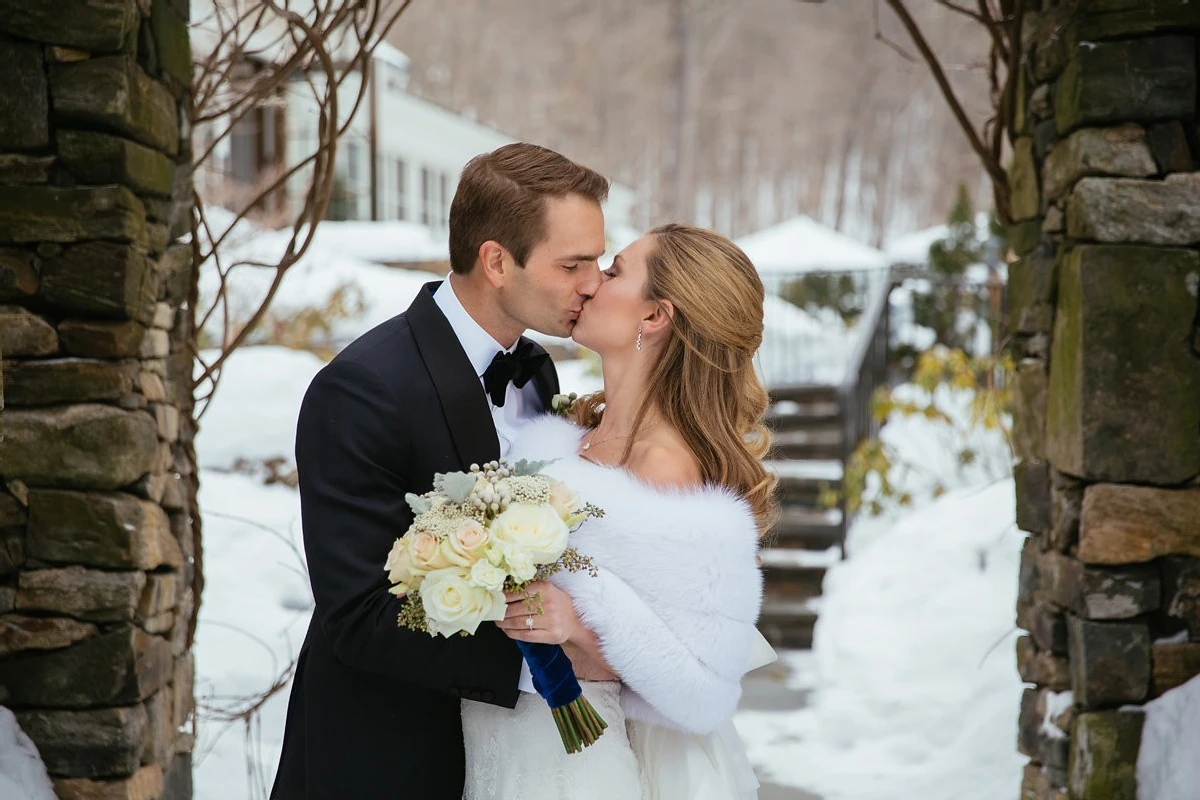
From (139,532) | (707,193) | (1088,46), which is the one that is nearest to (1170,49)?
(1088,46)

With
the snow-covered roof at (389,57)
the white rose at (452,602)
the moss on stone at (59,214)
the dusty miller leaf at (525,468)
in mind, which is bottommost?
the white rose at (452,602)

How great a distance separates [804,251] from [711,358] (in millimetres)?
13339

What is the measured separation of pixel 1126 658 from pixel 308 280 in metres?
9.99

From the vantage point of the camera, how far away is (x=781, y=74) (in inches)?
1492

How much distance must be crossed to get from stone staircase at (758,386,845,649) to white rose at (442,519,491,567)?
5.31 m

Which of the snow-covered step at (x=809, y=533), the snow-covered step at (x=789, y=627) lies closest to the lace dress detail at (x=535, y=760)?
the snow-covered step at (x=789, y=627)

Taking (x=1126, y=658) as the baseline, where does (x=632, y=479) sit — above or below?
above

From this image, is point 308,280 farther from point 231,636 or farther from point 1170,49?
point 1170,49

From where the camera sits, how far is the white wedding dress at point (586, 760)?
94.2 inches

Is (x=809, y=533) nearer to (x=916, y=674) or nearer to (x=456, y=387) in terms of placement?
(x=916, y=674)

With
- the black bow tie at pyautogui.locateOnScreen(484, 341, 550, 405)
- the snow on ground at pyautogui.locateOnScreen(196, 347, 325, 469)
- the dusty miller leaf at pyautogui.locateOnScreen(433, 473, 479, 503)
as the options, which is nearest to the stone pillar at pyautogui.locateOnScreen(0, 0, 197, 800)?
the black bow tie at pyautogui.locateOnScreen(484, 341, 550, 405)

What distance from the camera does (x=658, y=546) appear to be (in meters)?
2.42

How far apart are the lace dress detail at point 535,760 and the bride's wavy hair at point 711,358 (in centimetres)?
56

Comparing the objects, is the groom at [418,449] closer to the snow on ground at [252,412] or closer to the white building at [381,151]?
the snow on ground at [252,412]
